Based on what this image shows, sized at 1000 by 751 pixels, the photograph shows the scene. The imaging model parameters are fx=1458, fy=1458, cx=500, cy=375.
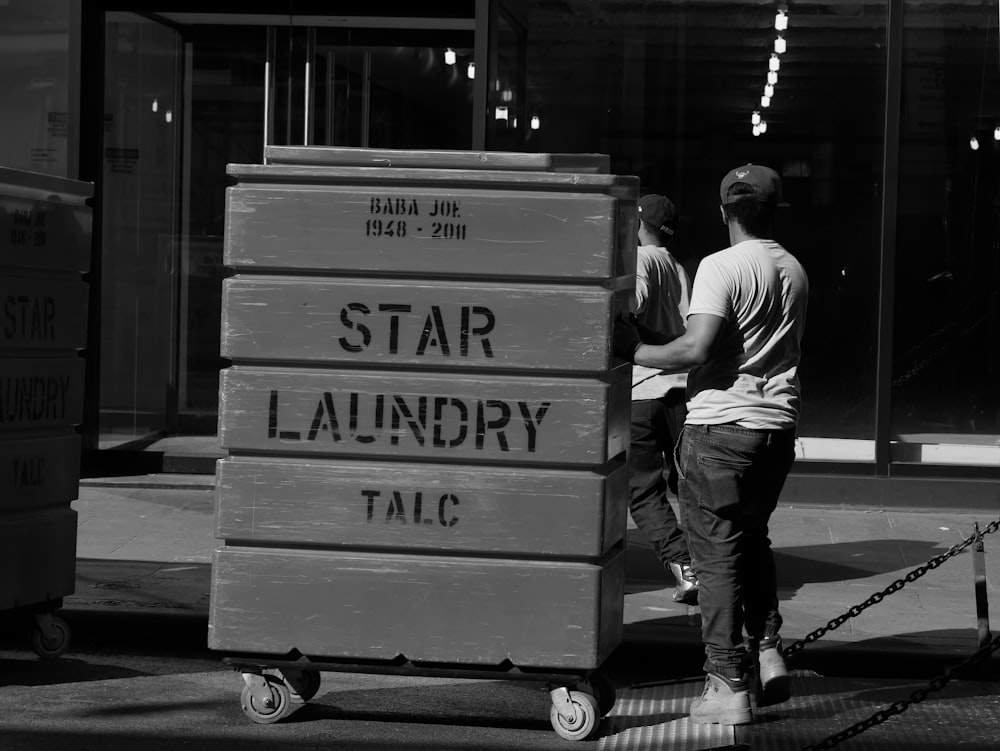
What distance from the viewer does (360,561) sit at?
5.12m

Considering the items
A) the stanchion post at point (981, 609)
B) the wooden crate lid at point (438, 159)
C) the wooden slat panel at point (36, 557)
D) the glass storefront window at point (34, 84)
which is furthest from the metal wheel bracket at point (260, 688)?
the glass storefront window at point (34, 84)

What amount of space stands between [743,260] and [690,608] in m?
2.17

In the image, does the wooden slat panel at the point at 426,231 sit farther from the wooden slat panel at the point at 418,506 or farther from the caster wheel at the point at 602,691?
the caster wheel at the point at 602,691

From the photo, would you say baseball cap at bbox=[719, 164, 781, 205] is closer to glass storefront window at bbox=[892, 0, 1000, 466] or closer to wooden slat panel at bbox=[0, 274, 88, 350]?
wooden slat panel at bbox=[0, 274, 88, 350]

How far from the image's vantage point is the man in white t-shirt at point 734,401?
5188mm

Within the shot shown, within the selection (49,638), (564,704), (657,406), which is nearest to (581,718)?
(564,704)

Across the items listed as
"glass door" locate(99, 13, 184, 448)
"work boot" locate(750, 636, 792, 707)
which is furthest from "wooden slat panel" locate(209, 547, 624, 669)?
"glass door" locate(99, 13, 184, 448)

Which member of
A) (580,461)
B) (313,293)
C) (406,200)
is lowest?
(580,461)

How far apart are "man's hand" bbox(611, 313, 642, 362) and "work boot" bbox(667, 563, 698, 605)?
78.8 inches

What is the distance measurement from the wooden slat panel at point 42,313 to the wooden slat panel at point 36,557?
0.73 meters

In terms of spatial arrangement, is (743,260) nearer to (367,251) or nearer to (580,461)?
(580,461)

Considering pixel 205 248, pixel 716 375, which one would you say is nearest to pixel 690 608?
pixel 716 375

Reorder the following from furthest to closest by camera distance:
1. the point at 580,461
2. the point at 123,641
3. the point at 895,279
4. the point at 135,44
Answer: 1. the point at 135,44
2. the point at 895,279
3. the point at 123,641
4. the point at 580,461

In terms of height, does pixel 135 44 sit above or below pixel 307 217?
above
